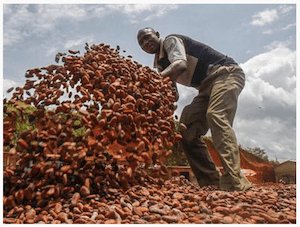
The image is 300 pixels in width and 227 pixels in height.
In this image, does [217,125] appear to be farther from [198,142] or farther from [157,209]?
[157,209]

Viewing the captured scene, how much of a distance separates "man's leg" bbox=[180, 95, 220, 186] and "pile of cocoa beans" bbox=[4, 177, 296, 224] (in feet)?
4.44

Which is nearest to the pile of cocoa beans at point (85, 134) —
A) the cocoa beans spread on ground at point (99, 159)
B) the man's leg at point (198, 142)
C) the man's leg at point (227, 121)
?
the cocoa beans spread on ground at point (99, 159)

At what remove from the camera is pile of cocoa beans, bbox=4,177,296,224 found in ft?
8.36

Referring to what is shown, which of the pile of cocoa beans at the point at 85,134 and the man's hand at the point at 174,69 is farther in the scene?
the man's hand at the point at 174,69

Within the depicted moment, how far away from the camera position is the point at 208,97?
4.34m

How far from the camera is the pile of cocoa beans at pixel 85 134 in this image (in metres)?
2.72

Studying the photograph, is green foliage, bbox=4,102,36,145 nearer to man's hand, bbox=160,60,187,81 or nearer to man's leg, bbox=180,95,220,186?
man's hand, bbox=160,60,187,81

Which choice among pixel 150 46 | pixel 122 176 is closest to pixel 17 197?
pixel 122 176

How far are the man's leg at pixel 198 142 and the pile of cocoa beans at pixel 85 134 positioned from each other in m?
1.19

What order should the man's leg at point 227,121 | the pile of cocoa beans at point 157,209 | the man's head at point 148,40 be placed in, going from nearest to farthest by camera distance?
the pile of cocoa beans at point 157,209 < the man's leg at point 227,121 < the man's head at point 148,40

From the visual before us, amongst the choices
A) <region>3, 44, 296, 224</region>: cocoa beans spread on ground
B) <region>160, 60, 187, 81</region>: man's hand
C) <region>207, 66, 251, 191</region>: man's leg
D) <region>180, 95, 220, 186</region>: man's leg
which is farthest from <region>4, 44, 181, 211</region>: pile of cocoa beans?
<region>180, 95, 220, 186</region>: man's leg

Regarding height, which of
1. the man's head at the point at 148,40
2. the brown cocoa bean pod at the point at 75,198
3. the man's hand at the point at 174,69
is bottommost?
the brown cocoa bean pod at the point at 75,198

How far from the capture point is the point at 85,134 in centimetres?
271

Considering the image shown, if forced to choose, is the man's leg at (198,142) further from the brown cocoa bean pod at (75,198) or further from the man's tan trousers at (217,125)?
the brown cocoa bean pod at (75,198)
